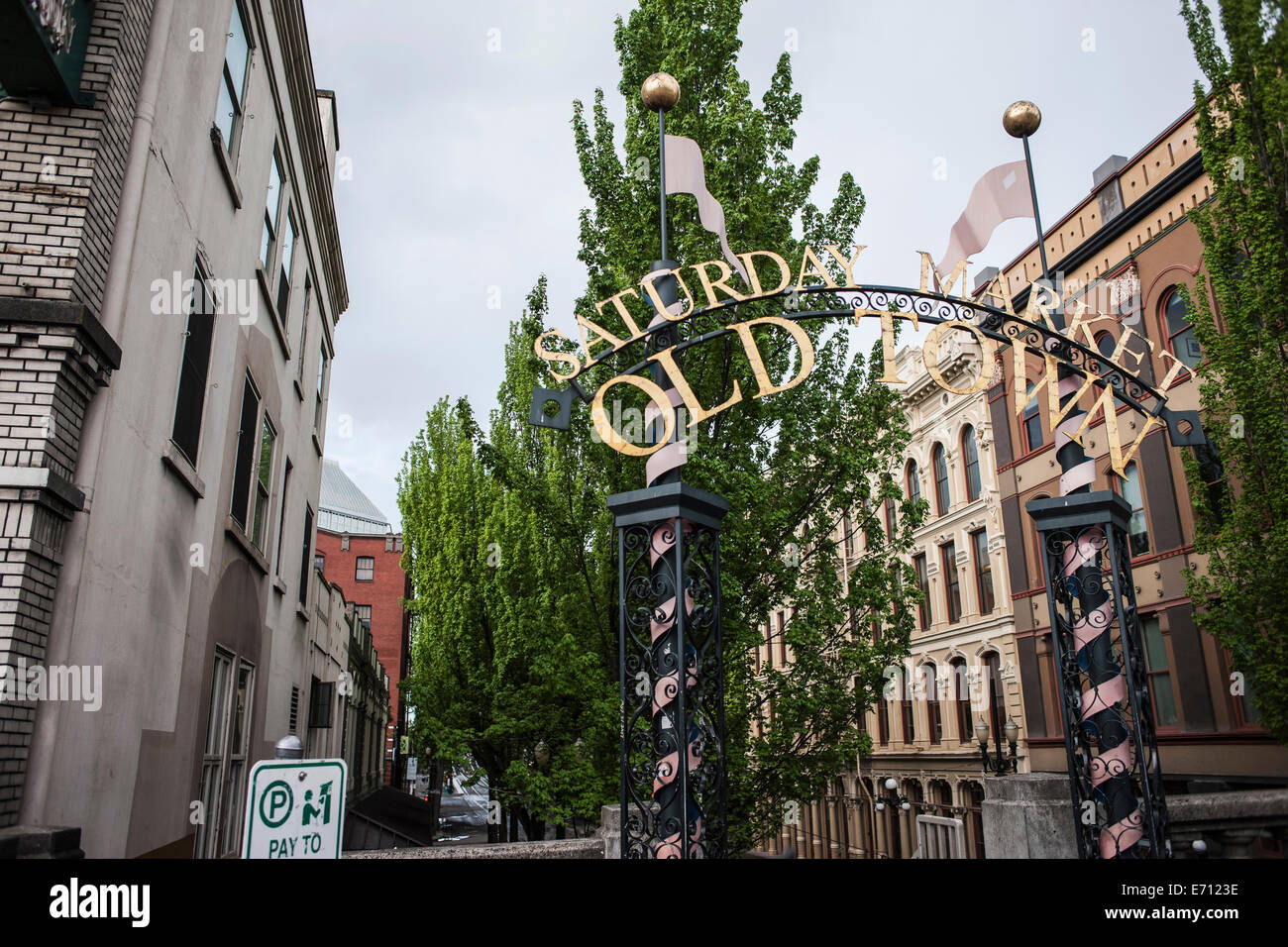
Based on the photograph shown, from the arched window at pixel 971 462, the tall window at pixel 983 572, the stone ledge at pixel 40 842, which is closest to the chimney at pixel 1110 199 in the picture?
the arched window at pixel 971 462

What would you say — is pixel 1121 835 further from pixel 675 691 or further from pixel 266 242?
pixel 266 242

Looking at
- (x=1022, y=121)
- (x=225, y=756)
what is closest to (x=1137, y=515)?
(x=1022, y=121)

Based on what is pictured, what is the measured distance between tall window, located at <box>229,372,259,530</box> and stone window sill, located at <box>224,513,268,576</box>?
260 millimetres

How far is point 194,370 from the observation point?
8.47 meters

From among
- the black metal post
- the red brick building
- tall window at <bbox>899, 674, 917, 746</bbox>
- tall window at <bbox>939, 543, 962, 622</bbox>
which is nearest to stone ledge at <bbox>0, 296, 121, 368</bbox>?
the black metal post

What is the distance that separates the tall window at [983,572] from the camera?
28969 mm

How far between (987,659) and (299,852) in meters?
28.6

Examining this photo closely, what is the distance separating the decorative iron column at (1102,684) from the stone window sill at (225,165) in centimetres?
880

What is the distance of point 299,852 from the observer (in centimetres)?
352

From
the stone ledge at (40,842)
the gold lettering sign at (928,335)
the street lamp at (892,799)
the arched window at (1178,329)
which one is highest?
the arched window at (1178,329)

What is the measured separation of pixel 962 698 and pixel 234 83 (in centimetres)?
2823

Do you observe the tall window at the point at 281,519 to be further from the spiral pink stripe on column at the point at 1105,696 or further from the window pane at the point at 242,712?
the spiral pink stripe on column at the point at 1105,696

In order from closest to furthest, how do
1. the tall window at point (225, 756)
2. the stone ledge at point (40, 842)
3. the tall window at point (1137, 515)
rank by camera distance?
the stone ledge at point (40, 842) < the tall window at point (225, 756) < the tall window at point (1137, 515)

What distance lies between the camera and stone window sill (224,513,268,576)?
9820 mm
